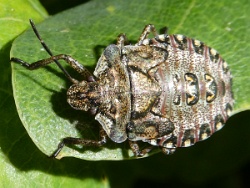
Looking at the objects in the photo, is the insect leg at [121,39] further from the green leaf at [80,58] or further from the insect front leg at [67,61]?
the insect front leg at [67,61]

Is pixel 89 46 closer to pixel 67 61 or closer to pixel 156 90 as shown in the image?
pixel 67 61

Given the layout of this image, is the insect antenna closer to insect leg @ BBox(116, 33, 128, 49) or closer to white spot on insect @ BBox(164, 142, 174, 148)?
insect leg @ BBox(116, 33, 128, 49)

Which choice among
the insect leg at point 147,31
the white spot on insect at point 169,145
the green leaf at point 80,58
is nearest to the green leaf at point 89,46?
the green leaf at point 80,58

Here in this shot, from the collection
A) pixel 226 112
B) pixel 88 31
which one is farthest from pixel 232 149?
pixel 88 31

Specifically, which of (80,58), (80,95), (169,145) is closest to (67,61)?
(80,58)

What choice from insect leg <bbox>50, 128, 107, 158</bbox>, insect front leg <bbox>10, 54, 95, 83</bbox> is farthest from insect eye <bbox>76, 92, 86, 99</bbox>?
insect leg <bbox>50, 128, 107, 158</bbox>
